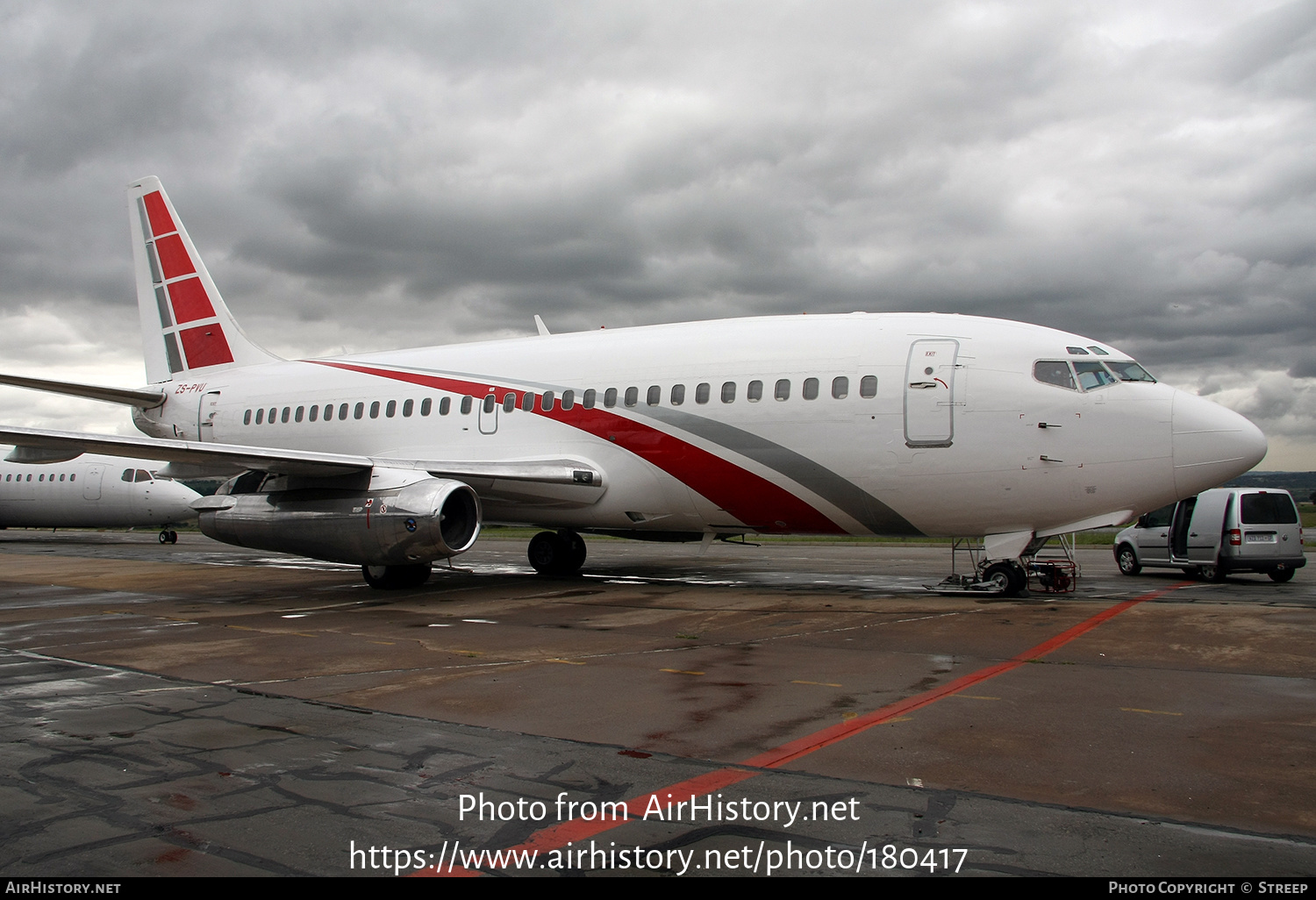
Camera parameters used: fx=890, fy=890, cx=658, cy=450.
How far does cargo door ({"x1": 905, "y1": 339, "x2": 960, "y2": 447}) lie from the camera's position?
39.8ft

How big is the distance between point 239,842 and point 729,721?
9.96 ft

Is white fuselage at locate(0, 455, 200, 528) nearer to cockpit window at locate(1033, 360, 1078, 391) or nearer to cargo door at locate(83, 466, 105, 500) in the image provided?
cargo door at locate(83, 466, 105, 500)

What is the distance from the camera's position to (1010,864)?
3496 millimetres

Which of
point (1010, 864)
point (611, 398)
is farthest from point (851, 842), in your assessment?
point (611, 398)

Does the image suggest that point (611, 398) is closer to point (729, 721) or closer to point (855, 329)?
point (855, 329)

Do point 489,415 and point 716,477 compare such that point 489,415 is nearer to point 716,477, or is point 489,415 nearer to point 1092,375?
point 716,477

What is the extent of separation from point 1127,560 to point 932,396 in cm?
921

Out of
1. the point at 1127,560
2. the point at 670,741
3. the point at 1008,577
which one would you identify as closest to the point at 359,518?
the point at 670,741

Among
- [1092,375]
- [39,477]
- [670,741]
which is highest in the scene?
[1092,375]

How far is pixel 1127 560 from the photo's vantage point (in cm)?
1852

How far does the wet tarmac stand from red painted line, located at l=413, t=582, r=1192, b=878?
0.03 metres

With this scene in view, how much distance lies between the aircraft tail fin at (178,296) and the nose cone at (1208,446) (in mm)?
17723

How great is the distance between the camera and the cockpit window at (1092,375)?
11.8 m

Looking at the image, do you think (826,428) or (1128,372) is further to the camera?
(826,428)
